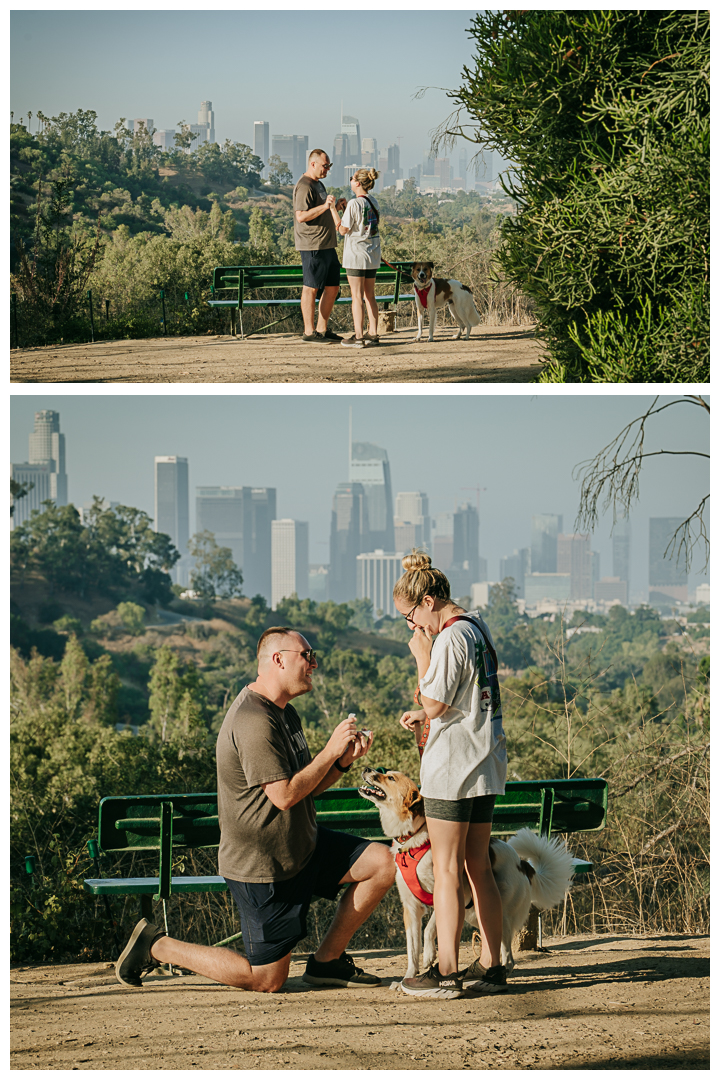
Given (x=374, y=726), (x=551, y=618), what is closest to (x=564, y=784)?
(x=374, y=726)

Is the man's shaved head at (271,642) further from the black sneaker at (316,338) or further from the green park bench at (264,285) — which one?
the green park bench at (264,285)

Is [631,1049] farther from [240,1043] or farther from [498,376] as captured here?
[498,376]

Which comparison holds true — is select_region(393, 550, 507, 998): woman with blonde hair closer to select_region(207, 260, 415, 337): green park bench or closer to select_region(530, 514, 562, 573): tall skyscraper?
select_region(207, 260, 415, 337): green park bench

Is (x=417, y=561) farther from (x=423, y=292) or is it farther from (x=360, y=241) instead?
(x=423, y=292)

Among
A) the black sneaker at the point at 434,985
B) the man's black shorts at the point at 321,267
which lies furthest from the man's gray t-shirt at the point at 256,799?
the man's black shorts at the point at 321,267

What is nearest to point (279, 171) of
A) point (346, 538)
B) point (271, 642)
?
point (271, 642)

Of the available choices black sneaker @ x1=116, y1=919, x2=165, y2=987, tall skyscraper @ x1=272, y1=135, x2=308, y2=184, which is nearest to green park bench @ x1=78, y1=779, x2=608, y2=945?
black sneaker @ x1=116, y1=919, x2=165, y2=987
